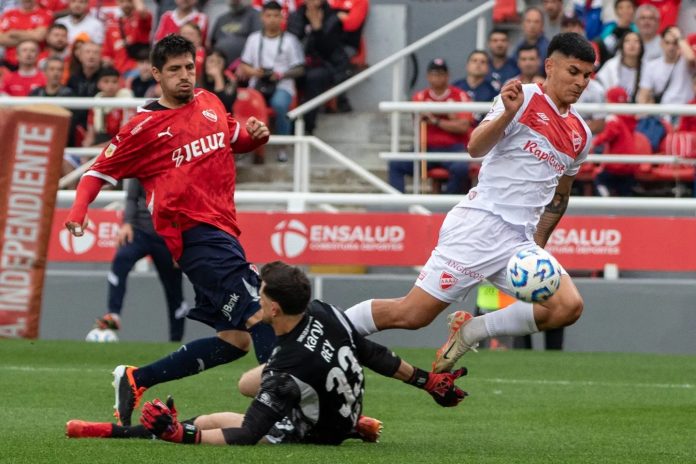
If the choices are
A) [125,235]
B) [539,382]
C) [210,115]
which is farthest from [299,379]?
[125,235]

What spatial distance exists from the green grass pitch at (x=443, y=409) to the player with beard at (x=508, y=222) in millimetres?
664

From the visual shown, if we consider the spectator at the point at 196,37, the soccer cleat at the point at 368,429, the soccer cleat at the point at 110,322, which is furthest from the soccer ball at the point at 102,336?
the soccer cleat at the point at 368,429

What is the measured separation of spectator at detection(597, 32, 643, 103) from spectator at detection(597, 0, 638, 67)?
0.52m

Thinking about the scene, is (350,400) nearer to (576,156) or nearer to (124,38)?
(576,156)

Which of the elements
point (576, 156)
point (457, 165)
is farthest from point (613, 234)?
point (576, 156)

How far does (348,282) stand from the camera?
49.3ft

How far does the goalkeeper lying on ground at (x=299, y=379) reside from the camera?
6.95 metres

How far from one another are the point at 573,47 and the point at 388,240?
22.3ft

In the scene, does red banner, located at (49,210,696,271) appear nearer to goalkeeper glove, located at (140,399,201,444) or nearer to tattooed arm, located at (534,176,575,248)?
tattooed arm, located at (534,176,575,248)

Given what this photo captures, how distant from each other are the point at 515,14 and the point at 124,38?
516 centimetres

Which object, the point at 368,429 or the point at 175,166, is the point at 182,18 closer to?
the point at 175,166

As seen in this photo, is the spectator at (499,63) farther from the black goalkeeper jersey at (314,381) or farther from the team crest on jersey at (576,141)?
the black goalkeeper jersey at (314,381)

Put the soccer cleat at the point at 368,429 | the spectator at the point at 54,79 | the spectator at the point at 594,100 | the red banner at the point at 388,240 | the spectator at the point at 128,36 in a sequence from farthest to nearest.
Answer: the spectator at the point at 128,36 < the spectator at the point at 54,79 < the spectator at the point at 594,100 < the red banner at the point at 388,240 < the soccer cleat at the point at 368,429

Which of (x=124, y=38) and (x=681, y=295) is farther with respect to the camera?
(x=124, y=38)
